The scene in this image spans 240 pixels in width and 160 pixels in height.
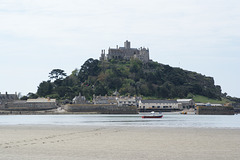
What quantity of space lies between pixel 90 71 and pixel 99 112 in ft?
192

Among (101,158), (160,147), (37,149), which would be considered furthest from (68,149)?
(160,147)

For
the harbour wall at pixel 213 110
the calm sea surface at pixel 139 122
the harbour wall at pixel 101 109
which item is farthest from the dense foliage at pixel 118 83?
the calm sea surface at pixel 139 122

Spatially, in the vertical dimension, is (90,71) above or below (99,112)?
above

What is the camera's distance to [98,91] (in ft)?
529

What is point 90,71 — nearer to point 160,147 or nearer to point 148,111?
point 148,111

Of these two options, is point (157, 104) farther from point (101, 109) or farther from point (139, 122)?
point (139, 122)

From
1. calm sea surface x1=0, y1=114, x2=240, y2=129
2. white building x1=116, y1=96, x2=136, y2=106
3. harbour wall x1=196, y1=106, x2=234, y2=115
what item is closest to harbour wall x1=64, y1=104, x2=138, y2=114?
white building x1=116, y1=96, x2=136, y2=106

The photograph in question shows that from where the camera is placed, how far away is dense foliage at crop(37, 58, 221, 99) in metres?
164

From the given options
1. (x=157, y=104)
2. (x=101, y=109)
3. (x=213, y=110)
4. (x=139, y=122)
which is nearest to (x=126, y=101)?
(x=157, y=104)

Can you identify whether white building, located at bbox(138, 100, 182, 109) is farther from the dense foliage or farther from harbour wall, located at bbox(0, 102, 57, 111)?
harbour wall, located at bbox(0, 102, 57, 111)

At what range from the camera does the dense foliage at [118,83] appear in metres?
164

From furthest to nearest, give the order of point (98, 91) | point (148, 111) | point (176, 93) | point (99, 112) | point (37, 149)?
point (176, 93)
point (98, 91)
point (148, 111)
point (99, 112)
point (37, 149)

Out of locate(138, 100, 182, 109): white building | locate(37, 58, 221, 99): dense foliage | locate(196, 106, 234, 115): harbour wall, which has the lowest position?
locate(196, 106, 234, 115): harbour wall

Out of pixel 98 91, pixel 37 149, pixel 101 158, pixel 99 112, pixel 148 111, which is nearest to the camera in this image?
pixel 101 158
